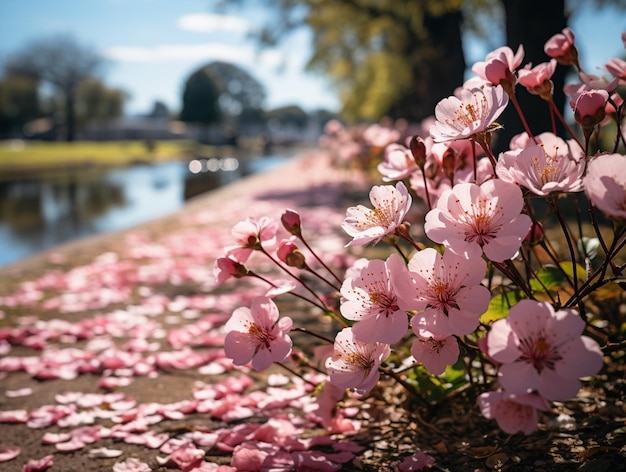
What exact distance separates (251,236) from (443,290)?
0.57 metres

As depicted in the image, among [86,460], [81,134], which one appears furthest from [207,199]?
[81,134]

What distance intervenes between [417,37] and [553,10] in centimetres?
681

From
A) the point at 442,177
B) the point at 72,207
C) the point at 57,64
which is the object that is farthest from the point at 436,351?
the point at 57,64

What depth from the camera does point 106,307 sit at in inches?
155

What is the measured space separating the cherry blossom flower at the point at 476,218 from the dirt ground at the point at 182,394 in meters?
0.65

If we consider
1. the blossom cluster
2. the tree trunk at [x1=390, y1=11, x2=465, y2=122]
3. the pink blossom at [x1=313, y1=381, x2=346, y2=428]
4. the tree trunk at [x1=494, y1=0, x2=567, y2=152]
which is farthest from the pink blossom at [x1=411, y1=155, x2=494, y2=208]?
the tree trunk at [x1=390, y1=11, x2=465, y2=122]

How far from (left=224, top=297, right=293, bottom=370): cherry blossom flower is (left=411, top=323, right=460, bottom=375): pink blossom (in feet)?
1.09

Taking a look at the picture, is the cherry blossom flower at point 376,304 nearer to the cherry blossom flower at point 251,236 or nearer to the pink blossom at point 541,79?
the cherry blossom flower at point 251,236

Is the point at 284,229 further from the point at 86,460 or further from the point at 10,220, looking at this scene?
the point at 10,220

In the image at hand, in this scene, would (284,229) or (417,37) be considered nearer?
(284,229)

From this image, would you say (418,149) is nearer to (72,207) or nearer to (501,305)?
(501,305)

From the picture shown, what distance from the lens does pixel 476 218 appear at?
1.27 m

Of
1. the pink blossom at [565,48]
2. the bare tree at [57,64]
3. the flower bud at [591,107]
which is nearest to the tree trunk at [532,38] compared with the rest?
the pink blossom at [565,48]

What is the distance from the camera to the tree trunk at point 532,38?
5.02 meters
